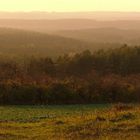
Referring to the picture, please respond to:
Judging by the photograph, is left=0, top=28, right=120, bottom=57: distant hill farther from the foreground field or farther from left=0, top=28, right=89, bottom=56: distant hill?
the foreground field

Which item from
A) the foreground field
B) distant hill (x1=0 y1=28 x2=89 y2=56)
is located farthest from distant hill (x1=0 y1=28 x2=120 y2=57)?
the foreground field

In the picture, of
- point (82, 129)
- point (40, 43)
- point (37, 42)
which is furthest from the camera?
point (37, 42)

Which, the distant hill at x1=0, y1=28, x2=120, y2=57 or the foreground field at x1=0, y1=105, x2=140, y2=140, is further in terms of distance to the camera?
the distant hill at x1=0, y1=28, x2=120, y2=57

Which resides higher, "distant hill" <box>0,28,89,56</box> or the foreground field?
"distant hill" <box>0,28,89,56</box>

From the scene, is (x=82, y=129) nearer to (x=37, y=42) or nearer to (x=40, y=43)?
(x=40, y=43)

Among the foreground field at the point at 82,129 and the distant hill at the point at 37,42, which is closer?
the foreground field at the point at 82,129

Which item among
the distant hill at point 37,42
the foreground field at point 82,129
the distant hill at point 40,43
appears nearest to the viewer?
the foreground field at point 82,129

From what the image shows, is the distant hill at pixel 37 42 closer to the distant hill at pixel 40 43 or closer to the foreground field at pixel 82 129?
the distant hill at pixel 40 43

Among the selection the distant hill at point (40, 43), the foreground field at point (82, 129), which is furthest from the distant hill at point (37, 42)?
the foreground field at point (82, 129)

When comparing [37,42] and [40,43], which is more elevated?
[37,42]

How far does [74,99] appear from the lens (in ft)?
133

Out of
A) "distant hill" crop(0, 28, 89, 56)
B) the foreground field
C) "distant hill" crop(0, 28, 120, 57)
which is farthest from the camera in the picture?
"distant hill" crop(0, 28, 89, 56)

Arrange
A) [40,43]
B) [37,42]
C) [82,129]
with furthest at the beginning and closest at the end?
[37,42] < [40,43] < [82,129]

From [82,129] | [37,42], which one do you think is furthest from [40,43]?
[82,129]
